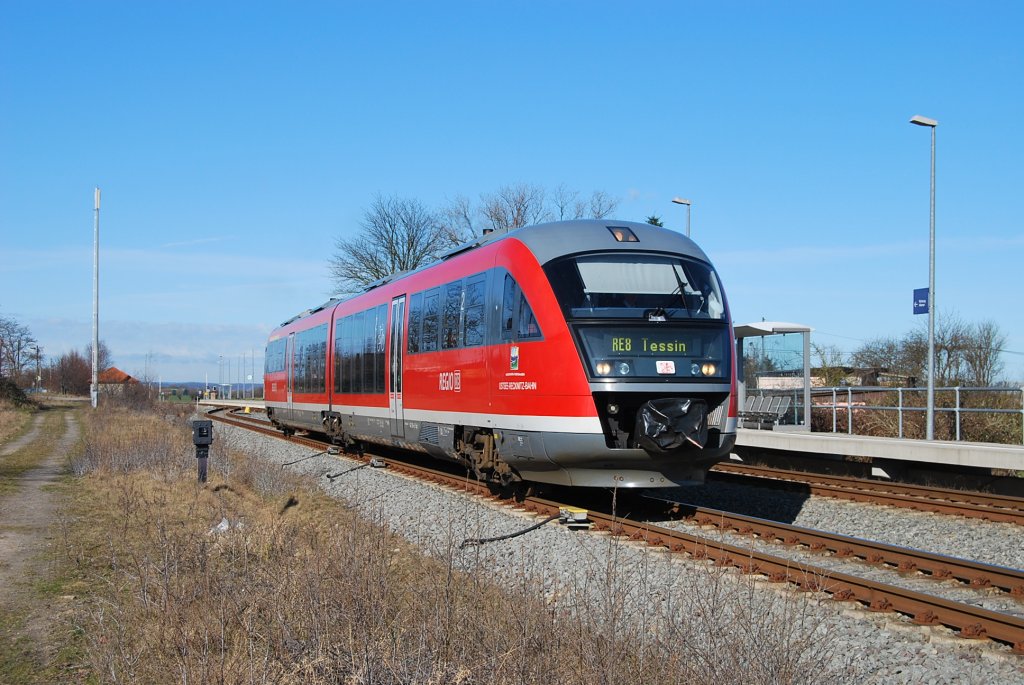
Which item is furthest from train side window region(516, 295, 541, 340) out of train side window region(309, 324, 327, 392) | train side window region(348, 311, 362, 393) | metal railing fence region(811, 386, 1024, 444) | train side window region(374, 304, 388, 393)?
train side window region(309, 324, 327, 392)

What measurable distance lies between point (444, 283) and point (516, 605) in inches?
366

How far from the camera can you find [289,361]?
28.1 meters

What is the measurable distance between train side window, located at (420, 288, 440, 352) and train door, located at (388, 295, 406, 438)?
4.04 ft

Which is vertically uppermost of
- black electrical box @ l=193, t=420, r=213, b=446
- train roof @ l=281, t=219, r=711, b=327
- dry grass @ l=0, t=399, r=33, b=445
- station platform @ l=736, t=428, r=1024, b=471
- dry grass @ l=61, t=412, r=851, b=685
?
train roof @ l=281, t=219, r=711, b=327

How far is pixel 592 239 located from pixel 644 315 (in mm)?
1332

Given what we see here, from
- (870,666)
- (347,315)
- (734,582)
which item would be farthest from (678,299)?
(347,315)

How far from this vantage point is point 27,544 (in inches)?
400

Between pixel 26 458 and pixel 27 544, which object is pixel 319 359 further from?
pixel 27 544

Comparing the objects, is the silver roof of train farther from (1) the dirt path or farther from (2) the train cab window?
(2) the train cab window

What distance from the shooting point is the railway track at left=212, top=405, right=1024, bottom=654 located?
662 centimetres


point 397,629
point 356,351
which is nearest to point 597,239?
point 397,629

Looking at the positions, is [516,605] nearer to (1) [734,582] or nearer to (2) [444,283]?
(1) [734,582]

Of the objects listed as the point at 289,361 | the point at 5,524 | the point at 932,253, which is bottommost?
the point at 5,524

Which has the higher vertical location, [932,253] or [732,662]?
[932,253]
